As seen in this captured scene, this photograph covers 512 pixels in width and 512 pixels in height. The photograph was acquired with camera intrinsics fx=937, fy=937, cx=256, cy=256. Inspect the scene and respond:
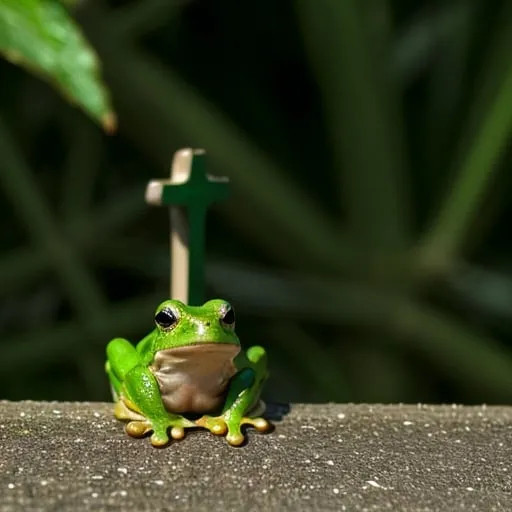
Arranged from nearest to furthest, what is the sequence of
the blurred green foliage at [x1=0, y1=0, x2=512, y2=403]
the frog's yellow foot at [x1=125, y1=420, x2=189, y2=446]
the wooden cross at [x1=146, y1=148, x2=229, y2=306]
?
the frog's yellow foot at [x1=125, y1=420, x2=189, y2=446] → the wooden cross at [x1=146, y1=148, x2=229, y2=306] → the blurred green foliage at [x1=0, y1=0, x2=512, y2=403]

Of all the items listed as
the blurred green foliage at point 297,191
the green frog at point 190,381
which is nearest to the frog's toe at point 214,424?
the green frog at point 190,381

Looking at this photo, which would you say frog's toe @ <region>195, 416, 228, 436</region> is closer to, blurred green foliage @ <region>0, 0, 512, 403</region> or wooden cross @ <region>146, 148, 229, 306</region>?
wooden cross @ <region>146, 148, 229, 306</region>

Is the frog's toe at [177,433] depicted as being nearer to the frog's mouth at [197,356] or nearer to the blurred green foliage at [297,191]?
the frog's mouth at [197,356]

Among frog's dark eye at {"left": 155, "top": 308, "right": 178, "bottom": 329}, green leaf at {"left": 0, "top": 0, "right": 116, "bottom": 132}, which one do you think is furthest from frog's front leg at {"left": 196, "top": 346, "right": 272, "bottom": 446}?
green leaf at {"left": 0, "top": 0, "right": 116, "bottom": 132}

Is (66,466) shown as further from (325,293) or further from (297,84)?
(297,84)

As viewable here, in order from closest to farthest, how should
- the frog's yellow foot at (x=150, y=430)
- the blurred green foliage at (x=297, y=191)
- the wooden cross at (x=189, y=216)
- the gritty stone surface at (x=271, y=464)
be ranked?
the gritty stone surface at (x=271, y=464)
the frog's yellow foot at (x=150, y=430)
the wooden cross at (x=189, y=216)
the blurred green foliage at (x=297, y=191)

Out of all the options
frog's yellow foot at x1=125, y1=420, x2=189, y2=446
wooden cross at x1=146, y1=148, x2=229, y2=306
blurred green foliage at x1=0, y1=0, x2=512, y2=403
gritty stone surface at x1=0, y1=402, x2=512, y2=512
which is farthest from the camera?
blurred green foliage at x1=0, y1=0, x2=512, y2=403

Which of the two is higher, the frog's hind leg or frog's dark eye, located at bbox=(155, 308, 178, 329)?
frog's dark eye, located at bbox=(155, 308, 178, 329)
